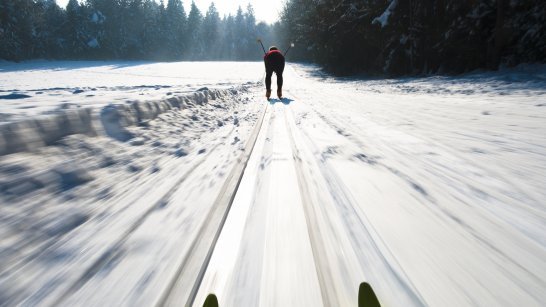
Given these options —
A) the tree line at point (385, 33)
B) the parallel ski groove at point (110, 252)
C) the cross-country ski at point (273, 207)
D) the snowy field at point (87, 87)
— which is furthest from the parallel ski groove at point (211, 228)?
the tree line at point (385, 33)

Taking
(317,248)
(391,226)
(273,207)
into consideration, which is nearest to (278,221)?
(273,207)

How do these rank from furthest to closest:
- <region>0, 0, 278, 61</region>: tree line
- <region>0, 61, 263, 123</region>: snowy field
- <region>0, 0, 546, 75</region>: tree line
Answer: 1. <region>0, 0, 278, 61</region>: tree line
2. <region>0, 0, 546, 75</region>: tree line
3. <region>0, 61, 263, 123</region>: snowy field

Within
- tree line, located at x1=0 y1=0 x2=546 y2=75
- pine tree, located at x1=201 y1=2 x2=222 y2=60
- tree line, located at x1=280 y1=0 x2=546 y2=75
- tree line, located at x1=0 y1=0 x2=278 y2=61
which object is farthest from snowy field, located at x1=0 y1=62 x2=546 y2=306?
pine tree, located at x1=201 y1=2 x2=222 y2=60

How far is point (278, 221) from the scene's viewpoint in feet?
5.51

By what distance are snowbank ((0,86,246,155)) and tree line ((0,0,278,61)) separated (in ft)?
156

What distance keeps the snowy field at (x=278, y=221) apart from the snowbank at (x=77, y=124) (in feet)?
0.33

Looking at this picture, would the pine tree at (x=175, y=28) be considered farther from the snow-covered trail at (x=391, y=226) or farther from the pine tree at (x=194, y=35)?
the snow-covered trail at (x=391, y=226)

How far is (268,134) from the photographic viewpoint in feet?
12.4

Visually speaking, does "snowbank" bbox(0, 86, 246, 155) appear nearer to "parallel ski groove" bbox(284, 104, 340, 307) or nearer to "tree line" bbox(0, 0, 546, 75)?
"parallel ski groove" bbox(284, 104, 340, 307)

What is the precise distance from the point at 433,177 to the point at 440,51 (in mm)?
14406

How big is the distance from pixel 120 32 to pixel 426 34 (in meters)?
55.4

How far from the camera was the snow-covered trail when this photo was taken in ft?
3.80

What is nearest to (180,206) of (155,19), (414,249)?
(414,249)

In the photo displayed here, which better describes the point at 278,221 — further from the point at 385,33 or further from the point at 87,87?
the point at 385,33
